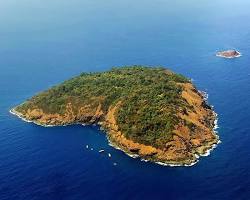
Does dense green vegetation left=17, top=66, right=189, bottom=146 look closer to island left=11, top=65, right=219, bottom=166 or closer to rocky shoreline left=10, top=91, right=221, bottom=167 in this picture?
island left=11, top=65, right=219, bottom=166

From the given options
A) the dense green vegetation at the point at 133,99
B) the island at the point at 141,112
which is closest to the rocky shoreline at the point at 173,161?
the island at the point at 141,112

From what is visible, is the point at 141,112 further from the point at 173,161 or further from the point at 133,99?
the point at 173,161

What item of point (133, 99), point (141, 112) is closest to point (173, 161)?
point (141, 112)

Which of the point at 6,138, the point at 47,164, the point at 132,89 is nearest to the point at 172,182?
the point at 47,164

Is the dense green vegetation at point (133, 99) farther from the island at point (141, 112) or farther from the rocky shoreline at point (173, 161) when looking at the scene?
the rocky shoreline at point (173, 161)

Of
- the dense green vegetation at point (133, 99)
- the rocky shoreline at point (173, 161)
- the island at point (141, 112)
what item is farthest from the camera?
the dense green vegetation at point (133, 99)

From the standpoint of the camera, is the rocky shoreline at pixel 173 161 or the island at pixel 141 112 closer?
the rocky shoreline at pixel 173 161

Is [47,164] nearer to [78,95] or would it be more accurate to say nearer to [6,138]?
[6,138]

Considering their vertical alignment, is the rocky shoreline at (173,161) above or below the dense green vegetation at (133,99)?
below
